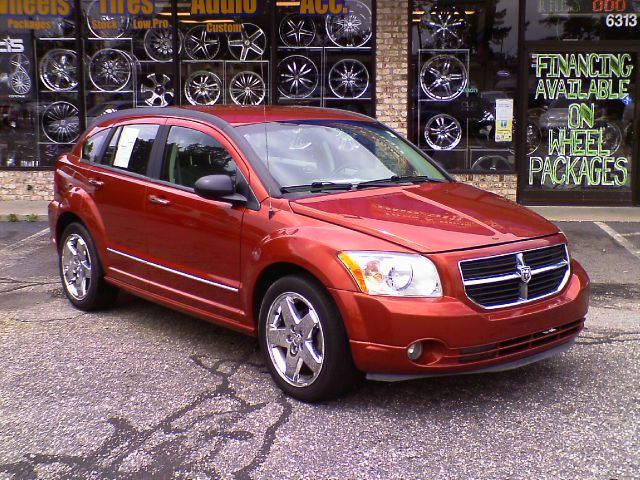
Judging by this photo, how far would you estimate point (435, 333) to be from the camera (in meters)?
3.88

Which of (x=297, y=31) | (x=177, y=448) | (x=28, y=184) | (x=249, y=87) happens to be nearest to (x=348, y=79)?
(x=297, y=31)

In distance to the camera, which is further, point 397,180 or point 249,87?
point 249,87

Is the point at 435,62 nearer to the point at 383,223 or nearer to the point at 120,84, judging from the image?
the point at 120,84

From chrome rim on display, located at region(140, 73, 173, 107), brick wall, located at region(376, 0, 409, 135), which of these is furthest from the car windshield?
chrome rim on display, located at region(140, 73, 173, 107)

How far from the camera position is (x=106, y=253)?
5.88 metres

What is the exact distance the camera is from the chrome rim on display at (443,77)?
1159cm

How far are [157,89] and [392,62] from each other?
3.74 m

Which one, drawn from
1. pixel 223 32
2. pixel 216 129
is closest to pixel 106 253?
pixel 216 129

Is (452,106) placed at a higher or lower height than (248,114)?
higher

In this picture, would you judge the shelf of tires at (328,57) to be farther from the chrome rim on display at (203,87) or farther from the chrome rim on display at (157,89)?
the chrome rim on display at (157,89)

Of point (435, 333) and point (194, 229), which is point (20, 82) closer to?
point (194, 229)

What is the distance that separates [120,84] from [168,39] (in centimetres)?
106

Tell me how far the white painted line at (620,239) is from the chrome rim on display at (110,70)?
295 inches

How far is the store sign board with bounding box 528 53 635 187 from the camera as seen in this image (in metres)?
11.5
